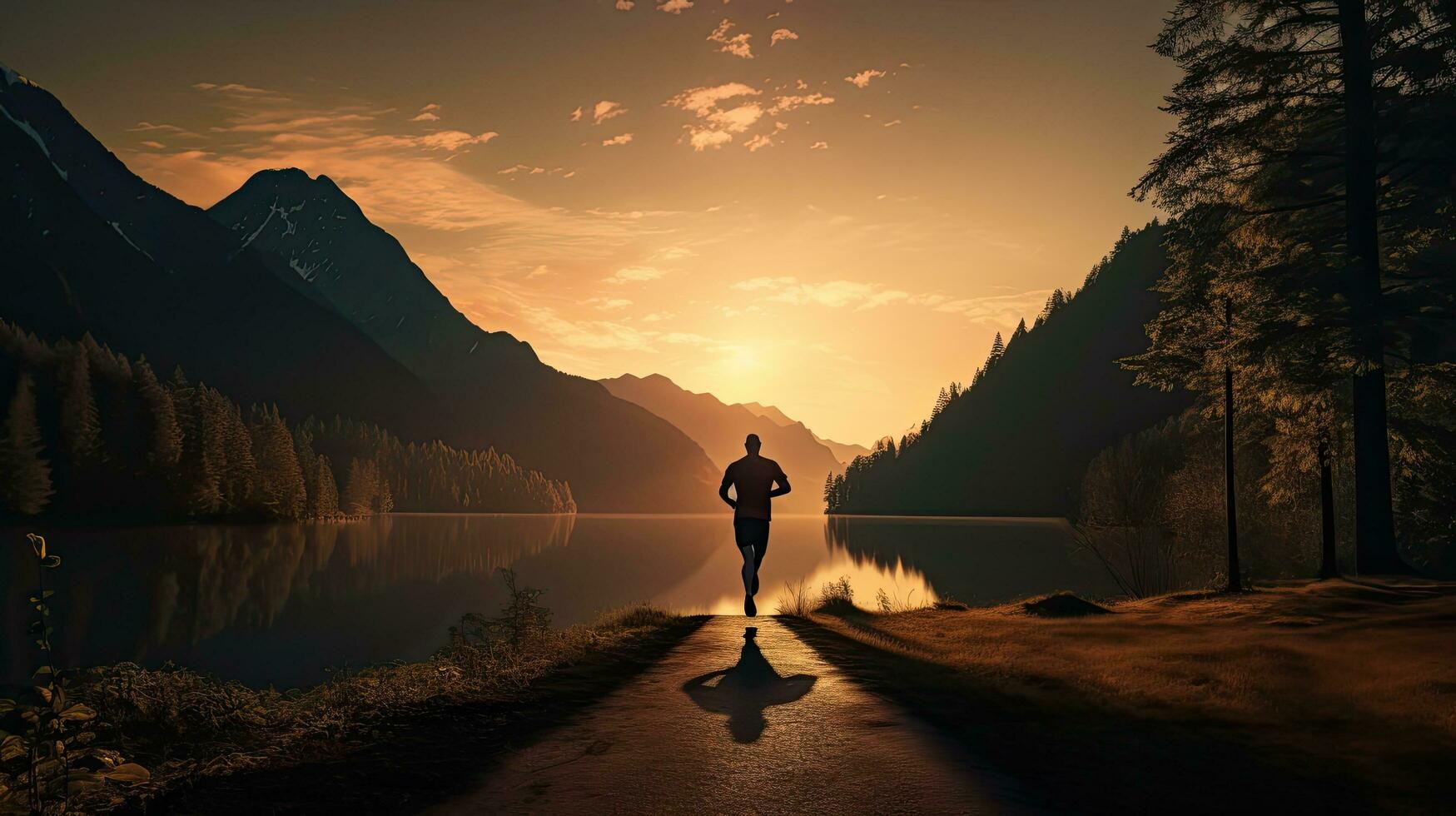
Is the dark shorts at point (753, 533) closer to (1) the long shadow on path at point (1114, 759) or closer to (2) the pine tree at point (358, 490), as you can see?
(1) the long shadow on path at point (1114, 759)

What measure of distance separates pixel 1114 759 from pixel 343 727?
675 centimetres

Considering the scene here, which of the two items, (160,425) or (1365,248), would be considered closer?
(1365,248)

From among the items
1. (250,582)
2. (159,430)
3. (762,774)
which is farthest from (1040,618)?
(159,430)

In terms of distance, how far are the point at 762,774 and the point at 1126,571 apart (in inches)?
1396

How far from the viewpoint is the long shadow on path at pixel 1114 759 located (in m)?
6.02

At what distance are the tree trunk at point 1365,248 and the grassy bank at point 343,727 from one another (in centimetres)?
1798

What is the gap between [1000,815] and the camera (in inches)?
222

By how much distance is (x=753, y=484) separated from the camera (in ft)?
52.0

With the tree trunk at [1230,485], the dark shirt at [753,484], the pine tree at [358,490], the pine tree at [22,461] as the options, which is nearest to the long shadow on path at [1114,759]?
the dark shirt at [753,484]

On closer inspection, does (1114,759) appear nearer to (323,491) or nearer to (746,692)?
(746,692)

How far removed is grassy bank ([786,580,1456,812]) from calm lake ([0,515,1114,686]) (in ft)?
68.9

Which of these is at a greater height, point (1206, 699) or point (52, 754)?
point (52, 754)

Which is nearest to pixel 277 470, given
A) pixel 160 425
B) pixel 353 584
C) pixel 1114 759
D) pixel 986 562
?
pixel 160 425

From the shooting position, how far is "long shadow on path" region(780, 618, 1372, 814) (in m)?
6.02
